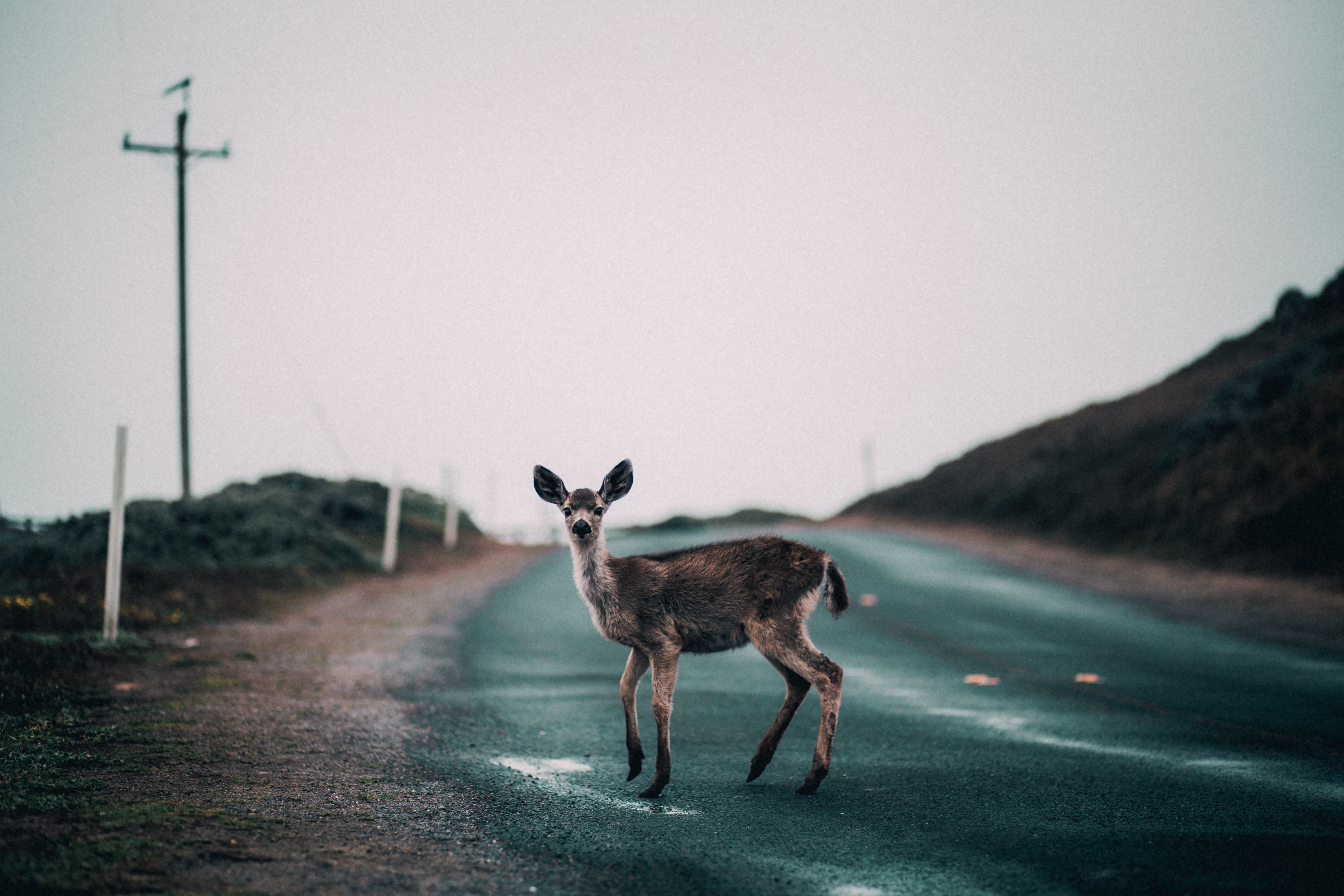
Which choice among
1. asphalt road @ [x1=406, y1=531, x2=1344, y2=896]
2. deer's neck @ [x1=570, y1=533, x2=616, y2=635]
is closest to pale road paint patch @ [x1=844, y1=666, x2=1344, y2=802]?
asphalt road @ [x1=406, y1=531, x2=1344, y2=896]

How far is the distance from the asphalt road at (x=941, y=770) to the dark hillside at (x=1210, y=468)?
827 cm

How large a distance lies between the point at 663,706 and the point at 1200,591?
15353 millimetres

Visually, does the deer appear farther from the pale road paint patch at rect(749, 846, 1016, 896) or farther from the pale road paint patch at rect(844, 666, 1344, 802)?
the pale road paint patch at rect(844, 666, 1344, 802)

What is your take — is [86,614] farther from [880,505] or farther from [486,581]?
[880,505]

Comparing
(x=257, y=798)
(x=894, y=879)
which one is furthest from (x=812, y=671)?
(x=257, y=798)

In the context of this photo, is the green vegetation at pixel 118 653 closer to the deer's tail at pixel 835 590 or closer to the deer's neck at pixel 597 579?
the deer's neck at pixel 597 579

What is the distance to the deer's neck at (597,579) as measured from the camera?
5.76 m

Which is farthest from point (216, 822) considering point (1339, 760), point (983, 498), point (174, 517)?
point (983, 498)

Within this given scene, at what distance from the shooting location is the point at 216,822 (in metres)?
4.66

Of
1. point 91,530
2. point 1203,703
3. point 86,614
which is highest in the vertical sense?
point 91,530

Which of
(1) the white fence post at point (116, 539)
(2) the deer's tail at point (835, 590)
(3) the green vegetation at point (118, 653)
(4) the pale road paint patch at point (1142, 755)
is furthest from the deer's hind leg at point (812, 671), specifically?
(1) the white fence post at point (116, 539)

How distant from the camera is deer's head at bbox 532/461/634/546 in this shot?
18.5 feet

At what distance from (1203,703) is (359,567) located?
18.0m

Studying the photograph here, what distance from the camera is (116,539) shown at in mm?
10820
